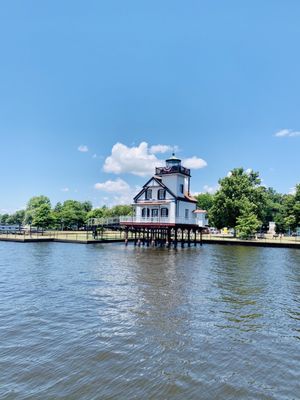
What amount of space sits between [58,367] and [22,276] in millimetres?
13644

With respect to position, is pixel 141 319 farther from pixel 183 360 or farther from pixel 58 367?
pixel 58 367

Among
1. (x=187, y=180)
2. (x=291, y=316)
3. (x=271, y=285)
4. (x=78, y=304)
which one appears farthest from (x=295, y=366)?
(x=187, y=180)

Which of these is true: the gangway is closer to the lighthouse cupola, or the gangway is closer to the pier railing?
the pier railing

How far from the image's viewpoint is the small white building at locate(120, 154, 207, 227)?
43.4 meters

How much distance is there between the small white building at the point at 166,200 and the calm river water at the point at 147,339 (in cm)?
2389

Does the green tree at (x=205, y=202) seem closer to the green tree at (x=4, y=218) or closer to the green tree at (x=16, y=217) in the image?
the green tree at (x=16, y=217)

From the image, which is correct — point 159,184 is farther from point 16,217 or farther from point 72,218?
point 16,217

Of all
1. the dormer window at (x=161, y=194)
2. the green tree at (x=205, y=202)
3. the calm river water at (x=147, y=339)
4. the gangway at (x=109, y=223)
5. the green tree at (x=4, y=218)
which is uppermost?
the green tree at (x=205, y=202)

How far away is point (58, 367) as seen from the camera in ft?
27.1

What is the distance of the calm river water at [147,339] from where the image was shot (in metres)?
7.48

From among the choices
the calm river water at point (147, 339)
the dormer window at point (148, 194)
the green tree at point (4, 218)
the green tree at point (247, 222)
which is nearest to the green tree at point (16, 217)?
the green tree at point (4, 218)

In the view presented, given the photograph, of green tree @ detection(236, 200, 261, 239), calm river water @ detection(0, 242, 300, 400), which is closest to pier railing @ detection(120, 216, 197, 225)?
green tree @ detection(236, 200, 261, 239)

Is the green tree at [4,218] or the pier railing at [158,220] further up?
the green tree at [4,218]

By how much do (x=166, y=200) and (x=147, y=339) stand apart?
111ft
